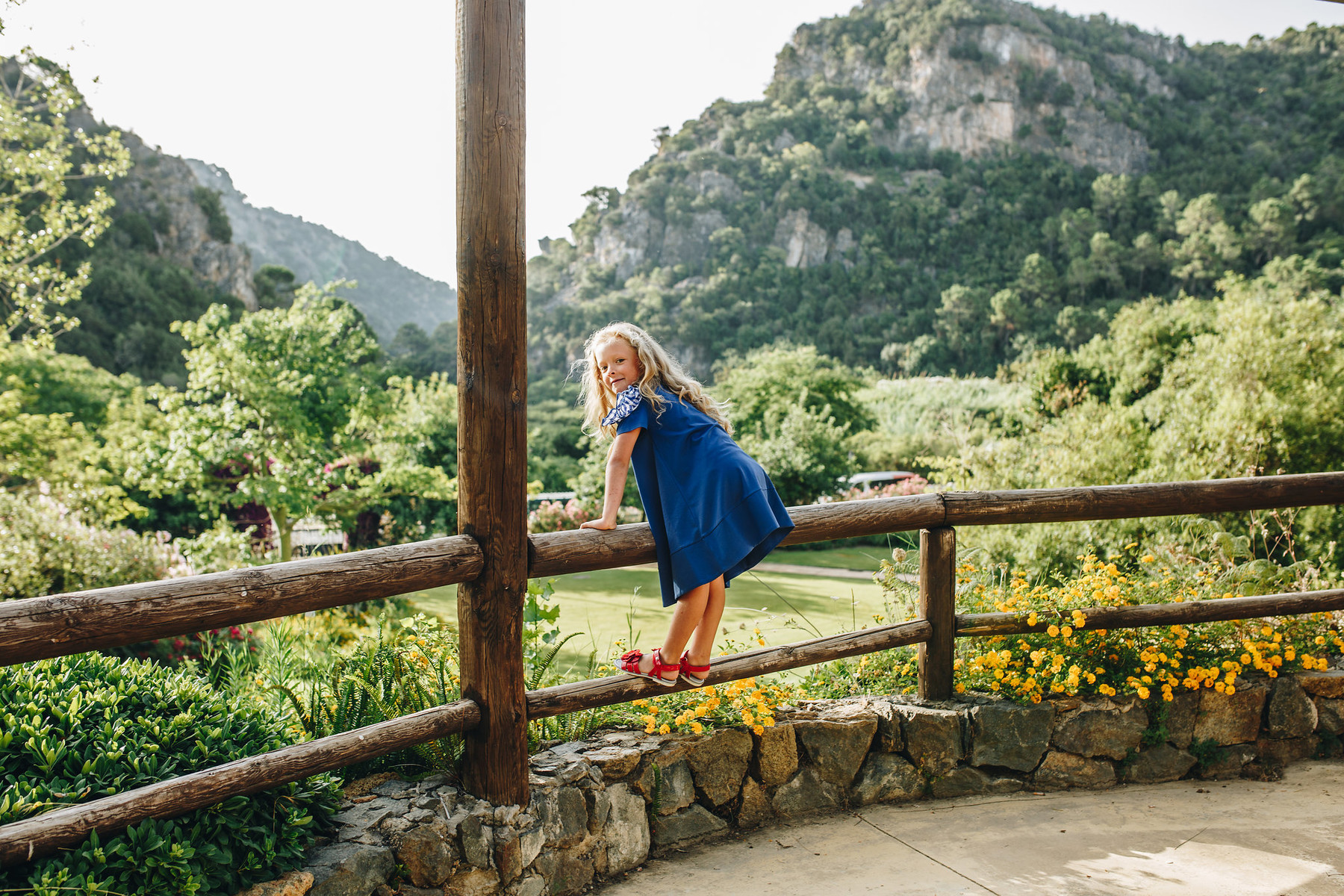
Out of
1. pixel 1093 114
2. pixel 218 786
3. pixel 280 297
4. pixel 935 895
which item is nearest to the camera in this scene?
pixel 218 786

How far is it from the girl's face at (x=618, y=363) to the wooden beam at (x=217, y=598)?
646 millimetres

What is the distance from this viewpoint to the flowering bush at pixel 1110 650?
3.11 metres

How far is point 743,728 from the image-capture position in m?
2.79

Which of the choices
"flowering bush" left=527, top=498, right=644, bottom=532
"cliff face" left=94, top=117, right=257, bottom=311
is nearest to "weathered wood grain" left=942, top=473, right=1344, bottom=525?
"flowering bush" left=527, top=498, right=644, bottom=532

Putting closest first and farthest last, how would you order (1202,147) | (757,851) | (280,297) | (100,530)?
(757,851) < (100,530) < (280,297) < (1202,147)

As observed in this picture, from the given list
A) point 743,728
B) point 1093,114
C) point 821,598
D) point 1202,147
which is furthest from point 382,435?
point 1093,114

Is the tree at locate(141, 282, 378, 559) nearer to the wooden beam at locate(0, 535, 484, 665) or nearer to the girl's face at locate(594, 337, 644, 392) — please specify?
the girl's face at locate(594, 337, 644, 392)

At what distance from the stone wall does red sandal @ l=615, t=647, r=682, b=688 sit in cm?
28

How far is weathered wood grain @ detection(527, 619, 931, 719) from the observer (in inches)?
95.0

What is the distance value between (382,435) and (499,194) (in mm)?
6163

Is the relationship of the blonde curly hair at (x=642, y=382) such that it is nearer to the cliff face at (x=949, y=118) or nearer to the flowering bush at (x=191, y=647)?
the flowering bush at (x=191, y=647)

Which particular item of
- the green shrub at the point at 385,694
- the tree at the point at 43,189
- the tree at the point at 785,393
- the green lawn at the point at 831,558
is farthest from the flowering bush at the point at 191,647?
the tree at the point at 785,393

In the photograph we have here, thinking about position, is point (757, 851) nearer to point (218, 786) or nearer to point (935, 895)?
point (935, 895)

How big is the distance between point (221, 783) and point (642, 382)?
58.1 inches
